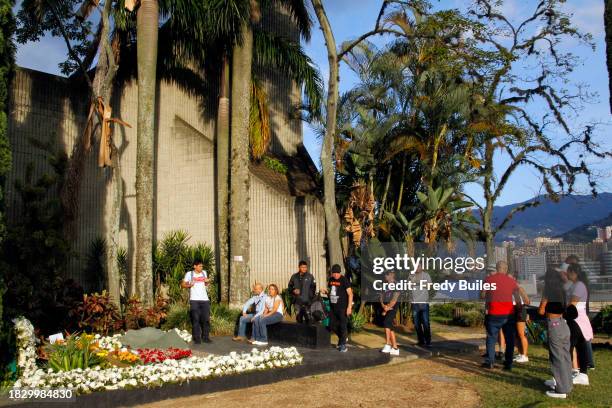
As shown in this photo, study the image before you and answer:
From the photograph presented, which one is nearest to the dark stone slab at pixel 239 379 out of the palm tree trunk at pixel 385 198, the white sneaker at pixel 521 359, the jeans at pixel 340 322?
the jeans at pixel 340 322

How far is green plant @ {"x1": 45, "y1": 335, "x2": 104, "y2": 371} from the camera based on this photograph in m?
8.27

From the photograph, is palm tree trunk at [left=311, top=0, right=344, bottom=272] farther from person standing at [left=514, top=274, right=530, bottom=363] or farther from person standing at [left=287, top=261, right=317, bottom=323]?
person standing at [left=514, top=274, right=530, bottom=363]

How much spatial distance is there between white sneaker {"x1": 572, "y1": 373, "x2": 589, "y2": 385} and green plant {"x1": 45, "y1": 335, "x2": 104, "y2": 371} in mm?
6686

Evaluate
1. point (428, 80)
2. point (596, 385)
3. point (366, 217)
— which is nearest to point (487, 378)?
point (596, 385)

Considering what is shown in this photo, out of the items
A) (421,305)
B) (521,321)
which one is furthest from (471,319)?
(521,321)

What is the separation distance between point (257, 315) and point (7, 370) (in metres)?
4.99

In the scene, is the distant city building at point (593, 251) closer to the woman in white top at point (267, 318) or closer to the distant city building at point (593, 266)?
the distant city building at point (593, 266)

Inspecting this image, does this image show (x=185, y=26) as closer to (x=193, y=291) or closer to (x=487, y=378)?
(x=193, y=291)

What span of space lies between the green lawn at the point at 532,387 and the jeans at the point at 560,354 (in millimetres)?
196

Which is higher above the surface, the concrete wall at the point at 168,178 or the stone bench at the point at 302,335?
the concrete wall at the point at 168,178

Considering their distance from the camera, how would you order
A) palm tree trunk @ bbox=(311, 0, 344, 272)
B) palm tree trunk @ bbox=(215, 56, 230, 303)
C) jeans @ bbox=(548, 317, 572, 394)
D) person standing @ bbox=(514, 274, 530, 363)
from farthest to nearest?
1. palm tree trunk @ bbox=(215, 56, 230, 303)
2. palm tree trunk @ bbox=(311, 0, 344, 272)
3. person standing @ bbox=(514, 274, 530, 363)
4. jeans @ bbox=(548, 317, 572, 394)

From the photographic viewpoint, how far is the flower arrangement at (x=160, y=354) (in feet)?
29.5

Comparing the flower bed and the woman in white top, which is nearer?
the flower bed

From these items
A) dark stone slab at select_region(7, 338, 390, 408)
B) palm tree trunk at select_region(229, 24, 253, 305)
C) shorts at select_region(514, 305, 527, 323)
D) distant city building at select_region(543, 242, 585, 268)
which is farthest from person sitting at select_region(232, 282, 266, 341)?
distant city building at select_region(543, 242, 585, 268)
